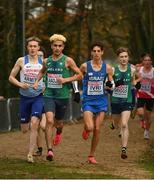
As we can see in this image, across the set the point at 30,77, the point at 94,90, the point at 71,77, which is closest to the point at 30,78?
the point at 30,77

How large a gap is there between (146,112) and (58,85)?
5.80m

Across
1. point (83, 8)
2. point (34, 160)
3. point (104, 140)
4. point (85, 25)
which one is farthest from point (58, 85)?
point (85, 25)

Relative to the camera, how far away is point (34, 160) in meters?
12.7

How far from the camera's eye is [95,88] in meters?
12.8

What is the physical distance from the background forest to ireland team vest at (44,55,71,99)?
1677cm

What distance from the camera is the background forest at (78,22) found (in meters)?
31.1

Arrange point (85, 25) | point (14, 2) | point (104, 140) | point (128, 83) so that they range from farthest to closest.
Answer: point (85, 25) < point (14, 2) < point (104, 140) < point (128, 83)

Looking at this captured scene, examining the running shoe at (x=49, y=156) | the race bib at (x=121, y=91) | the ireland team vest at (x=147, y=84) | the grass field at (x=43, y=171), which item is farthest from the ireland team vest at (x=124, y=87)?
the ireland team vest at (x=147, y=84)

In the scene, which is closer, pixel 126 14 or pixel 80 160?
pixel 80 160

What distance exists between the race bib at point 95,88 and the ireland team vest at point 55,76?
0.44 metres

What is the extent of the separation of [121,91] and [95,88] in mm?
1371

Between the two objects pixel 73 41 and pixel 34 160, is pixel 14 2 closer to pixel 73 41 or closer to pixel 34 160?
pixel 73 41

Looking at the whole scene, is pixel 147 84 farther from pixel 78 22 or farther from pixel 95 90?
pixel 78 22

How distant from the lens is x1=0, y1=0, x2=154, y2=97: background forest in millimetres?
31078
